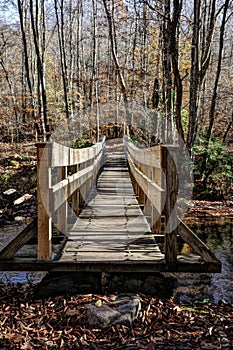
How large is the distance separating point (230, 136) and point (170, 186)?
25.6 metres

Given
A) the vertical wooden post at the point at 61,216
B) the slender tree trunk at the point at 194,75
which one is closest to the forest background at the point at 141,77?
the slender tree trunk at the point at 194,75

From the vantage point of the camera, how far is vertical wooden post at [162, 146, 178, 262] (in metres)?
3.81

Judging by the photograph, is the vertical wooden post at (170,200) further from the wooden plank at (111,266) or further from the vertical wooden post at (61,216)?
the vertical wooden post at (61,216)

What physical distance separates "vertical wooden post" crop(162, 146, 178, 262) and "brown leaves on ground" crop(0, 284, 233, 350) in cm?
55

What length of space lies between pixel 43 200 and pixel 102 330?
4.15ft

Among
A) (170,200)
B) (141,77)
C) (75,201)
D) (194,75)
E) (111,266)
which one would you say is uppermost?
(141,77)

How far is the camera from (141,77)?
A: 22656mm

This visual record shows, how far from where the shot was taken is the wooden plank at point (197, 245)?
13.2 ft

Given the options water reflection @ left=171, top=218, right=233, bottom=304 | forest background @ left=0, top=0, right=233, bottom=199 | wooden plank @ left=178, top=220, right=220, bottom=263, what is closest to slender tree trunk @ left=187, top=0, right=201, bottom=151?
forest background @ left=0, top=0, right=233, bottom=199

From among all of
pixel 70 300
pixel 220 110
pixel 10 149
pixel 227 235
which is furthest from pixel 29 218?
pixel 220 110

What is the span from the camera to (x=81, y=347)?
10.3 ft

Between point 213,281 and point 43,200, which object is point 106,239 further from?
point 213,281

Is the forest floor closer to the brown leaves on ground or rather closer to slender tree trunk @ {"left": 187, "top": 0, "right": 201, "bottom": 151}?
the brown leaves on ground

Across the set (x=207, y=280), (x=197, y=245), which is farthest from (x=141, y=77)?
(x=197, y=245)
